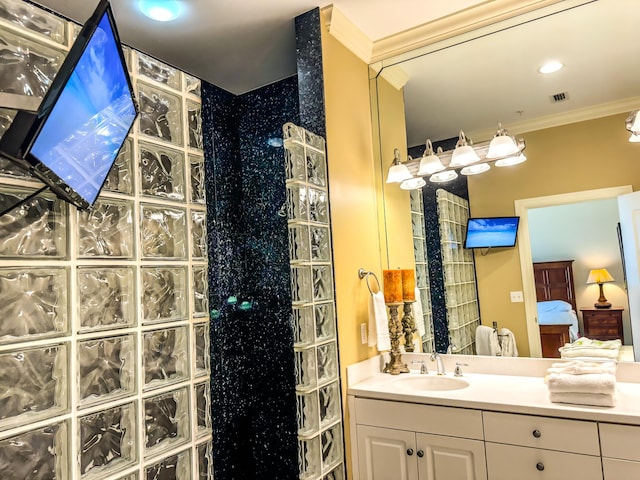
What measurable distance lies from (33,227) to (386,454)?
1828 mm

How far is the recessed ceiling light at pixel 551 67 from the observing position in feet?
7.88

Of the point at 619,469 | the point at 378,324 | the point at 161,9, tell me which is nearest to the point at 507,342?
the point at 378,324

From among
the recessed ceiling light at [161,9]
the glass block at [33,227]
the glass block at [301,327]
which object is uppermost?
the recessed ceiling light at [161,9]

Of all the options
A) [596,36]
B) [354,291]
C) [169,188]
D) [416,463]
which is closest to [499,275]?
[354,291]

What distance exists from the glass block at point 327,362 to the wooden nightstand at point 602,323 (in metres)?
1.27

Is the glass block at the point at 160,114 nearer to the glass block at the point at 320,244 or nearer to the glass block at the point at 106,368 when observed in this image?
the glass block at the point at 106,368

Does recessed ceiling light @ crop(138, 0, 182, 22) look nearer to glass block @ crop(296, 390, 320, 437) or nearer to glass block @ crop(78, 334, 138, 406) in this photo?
glass block @ crop(78, 334, 138, 406)

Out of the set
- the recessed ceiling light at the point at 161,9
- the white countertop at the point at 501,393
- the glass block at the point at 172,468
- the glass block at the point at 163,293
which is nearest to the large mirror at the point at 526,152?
the white countertop at the point at 501,393

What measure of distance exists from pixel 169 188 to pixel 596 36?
7.45 ft

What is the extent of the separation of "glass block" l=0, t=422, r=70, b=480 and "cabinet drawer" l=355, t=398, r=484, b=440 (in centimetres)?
145

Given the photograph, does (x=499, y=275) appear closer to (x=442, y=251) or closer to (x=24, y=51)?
(x=442, y=251)

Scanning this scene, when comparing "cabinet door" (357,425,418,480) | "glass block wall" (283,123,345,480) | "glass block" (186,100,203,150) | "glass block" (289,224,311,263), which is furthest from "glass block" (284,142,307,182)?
"cabinet door" (357,425,418,480)

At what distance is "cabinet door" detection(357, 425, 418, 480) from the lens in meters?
2.08

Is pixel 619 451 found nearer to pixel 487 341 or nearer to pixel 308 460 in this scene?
pixel 487 341
